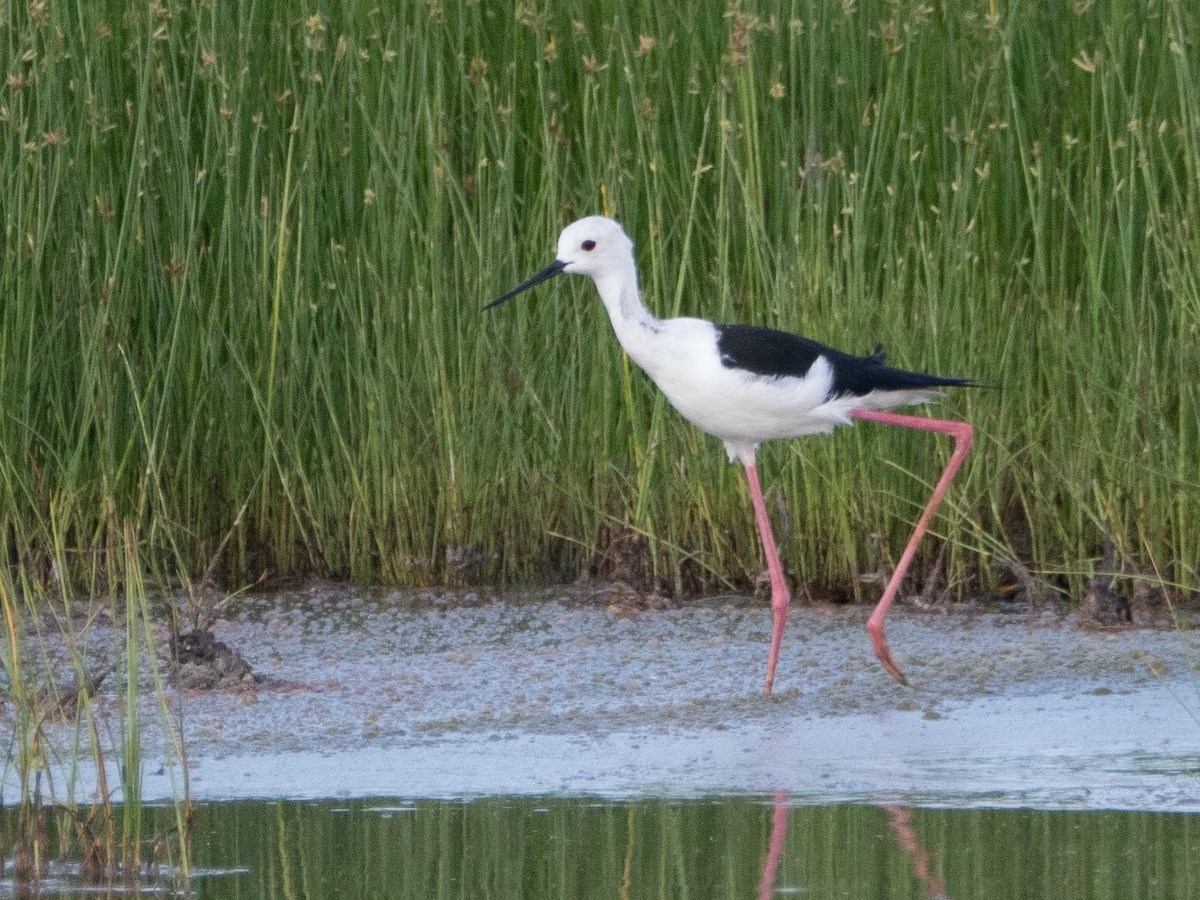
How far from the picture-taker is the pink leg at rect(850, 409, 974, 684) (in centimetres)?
469

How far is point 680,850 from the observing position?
3.23m

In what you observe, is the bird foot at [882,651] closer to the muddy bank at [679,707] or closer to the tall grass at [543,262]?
the muddy bank at [679,707]

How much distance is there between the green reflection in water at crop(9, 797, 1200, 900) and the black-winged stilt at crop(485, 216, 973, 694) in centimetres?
126

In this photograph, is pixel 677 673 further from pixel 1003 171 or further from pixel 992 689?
pixel 1003 171

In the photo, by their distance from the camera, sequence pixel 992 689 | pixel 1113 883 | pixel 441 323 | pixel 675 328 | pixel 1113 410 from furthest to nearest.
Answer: pixel 441 323 → pixel 1113 410 → pixel 675 328 → pixel 992 689 → pixel 1113 883

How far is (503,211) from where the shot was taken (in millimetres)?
5773

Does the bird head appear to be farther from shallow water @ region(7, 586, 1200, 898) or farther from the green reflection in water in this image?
the green reflection in water

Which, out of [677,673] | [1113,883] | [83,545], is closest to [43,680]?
[83,545]

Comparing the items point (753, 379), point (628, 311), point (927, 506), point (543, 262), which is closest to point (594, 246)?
point (628, 311)

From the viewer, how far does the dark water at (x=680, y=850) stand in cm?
301

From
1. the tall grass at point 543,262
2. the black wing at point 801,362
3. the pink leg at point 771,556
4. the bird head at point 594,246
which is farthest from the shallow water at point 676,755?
the bird head at point 594,246

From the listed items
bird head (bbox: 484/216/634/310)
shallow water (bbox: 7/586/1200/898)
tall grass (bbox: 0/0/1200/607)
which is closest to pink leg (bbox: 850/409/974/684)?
shallow water (bbox: 7/586/1200/898)

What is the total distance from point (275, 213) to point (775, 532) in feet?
5.57

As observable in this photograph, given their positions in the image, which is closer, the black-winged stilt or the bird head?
the black-winged stilt
